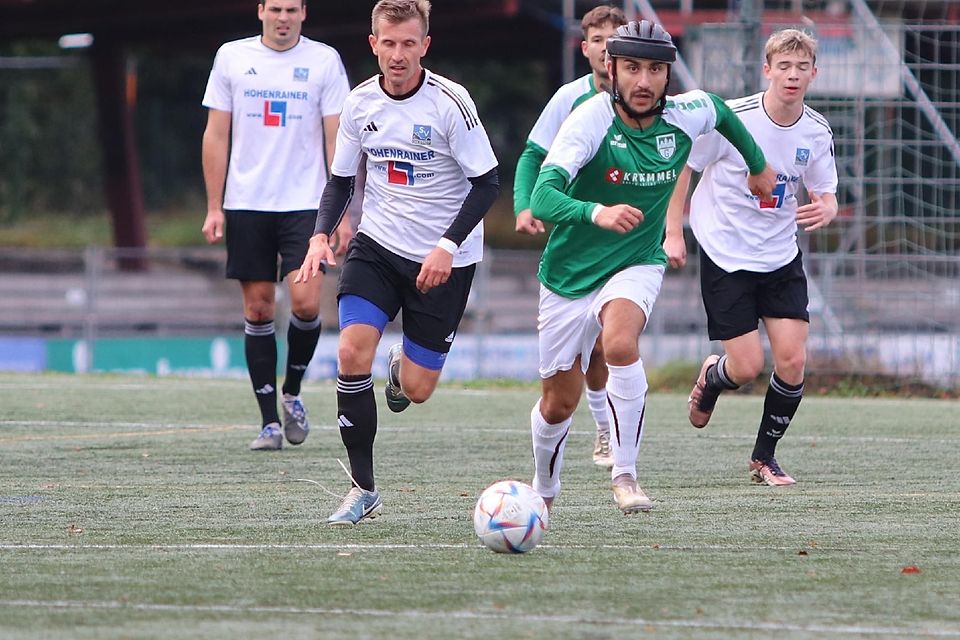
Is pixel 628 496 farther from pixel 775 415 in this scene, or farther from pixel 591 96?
pixel 591 96

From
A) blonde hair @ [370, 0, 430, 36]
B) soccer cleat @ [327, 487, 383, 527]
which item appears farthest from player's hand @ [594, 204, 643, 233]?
soccer cleat @ [327, 487, 383, 527]

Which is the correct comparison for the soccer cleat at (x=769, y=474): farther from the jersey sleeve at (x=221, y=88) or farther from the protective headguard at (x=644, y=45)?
the jersey sleeve at (x=221, y=88)

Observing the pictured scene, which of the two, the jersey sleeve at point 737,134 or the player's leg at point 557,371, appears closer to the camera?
the player's leg at point 557,371

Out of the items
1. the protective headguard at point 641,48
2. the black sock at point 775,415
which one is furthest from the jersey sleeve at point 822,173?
the protective headguard at point 641,48

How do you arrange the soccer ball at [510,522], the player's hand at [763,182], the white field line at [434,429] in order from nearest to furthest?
the soccer ball at [510,522] < the player's hand at [763,182] < the white field line at [434,429]

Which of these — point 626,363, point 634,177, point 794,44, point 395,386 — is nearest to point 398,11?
point 634,177

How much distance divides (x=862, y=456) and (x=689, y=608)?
4.33m

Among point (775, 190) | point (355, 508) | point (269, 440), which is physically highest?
point (775, 190)

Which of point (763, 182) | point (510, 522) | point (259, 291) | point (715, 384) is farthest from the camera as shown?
point (259, 291)

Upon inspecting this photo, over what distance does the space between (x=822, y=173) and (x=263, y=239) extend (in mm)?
2886

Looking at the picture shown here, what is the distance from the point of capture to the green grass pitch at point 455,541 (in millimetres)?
4176

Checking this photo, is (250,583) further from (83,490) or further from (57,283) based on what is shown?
(57,283)

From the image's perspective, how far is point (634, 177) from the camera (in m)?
6.05

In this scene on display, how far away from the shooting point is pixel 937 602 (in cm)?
445
